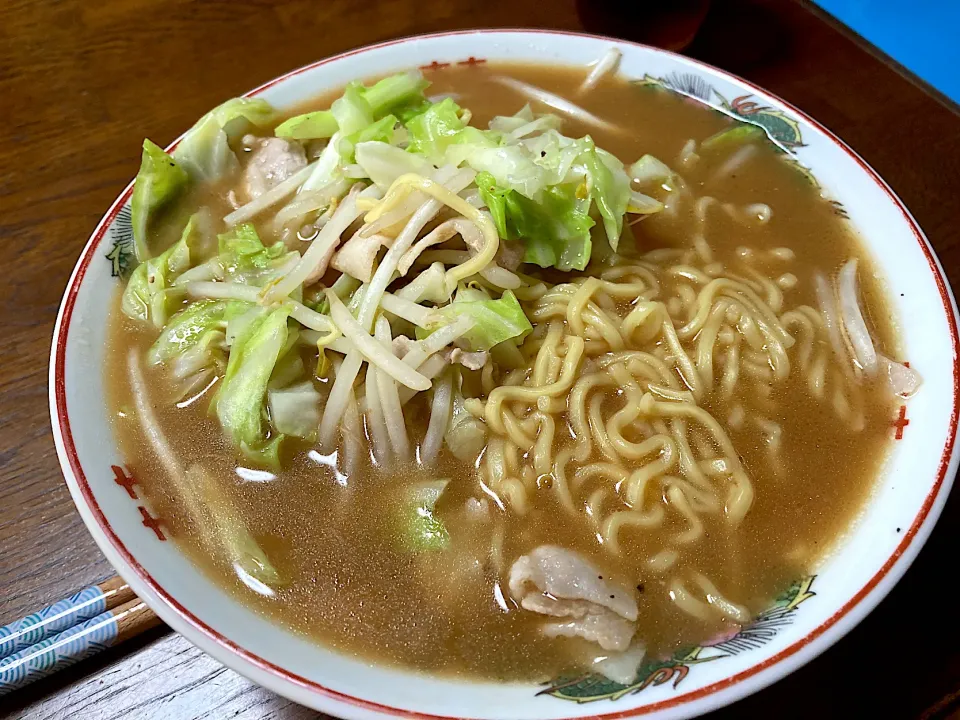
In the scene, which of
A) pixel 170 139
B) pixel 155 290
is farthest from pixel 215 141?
pixel 155 290

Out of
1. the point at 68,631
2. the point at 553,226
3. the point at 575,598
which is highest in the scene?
the point at 553,226

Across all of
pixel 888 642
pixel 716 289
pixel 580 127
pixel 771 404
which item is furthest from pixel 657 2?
pixel 888 642

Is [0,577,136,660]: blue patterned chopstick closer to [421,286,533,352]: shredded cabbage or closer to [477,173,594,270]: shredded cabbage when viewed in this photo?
[421,286,533,352]: shredded cabbage

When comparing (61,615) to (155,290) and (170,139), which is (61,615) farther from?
(170,139)

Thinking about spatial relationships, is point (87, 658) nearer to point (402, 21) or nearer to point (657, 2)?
point (402, 21)

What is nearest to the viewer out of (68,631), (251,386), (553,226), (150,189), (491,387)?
(68,631)

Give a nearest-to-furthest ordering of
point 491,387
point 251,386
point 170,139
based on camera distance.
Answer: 1. point 251,386
2. point 491,387
3. point 170,139

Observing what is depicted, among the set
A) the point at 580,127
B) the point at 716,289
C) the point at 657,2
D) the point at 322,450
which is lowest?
the point at 322,450
